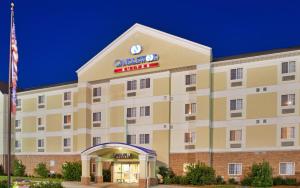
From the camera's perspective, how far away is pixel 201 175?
39.2m

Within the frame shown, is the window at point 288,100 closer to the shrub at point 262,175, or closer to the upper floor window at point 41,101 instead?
the shrub at point 262,175

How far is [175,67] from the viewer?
4338 centimetres

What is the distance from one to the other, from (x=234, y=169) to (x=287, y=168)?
17.1ft

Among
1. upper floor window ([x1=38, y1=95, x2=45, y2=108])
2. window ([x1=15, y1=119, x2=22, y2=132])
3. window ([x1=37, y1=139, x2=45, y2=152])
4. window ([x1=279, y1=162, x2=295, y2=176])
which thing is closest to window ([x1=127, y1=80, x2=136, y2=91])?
upper floor window ([x1=38, y1=95, x2=45, y2=108])

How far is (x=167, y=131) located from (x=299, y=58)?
612 inches

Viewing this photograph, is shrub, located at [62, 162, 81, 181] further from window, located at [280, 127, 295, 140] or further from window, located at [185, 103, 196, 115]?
window, located at [280, 127, 295, 140]

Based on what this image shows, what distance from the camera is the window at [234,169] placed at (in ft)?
131

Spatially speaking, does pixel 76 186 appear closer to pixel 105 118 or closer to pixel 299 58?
pixel 105 118

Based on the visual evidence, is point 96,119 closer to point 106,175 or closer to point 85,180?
point 106,175

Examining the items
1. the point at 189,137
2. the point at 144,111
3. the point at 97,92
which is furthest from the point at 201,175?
the point at 97,92

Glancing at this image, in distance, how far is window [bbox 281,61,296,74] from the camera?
37.6 metres

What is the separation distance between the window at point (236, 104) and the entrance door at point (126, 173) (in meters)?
12.9

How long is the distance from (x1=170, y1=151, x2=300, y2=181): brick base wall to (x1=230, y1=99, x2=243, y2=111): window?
4.51 metres

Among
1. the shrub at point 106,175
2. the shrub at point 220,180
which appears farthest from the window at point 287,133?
the shrub at point 106,175
